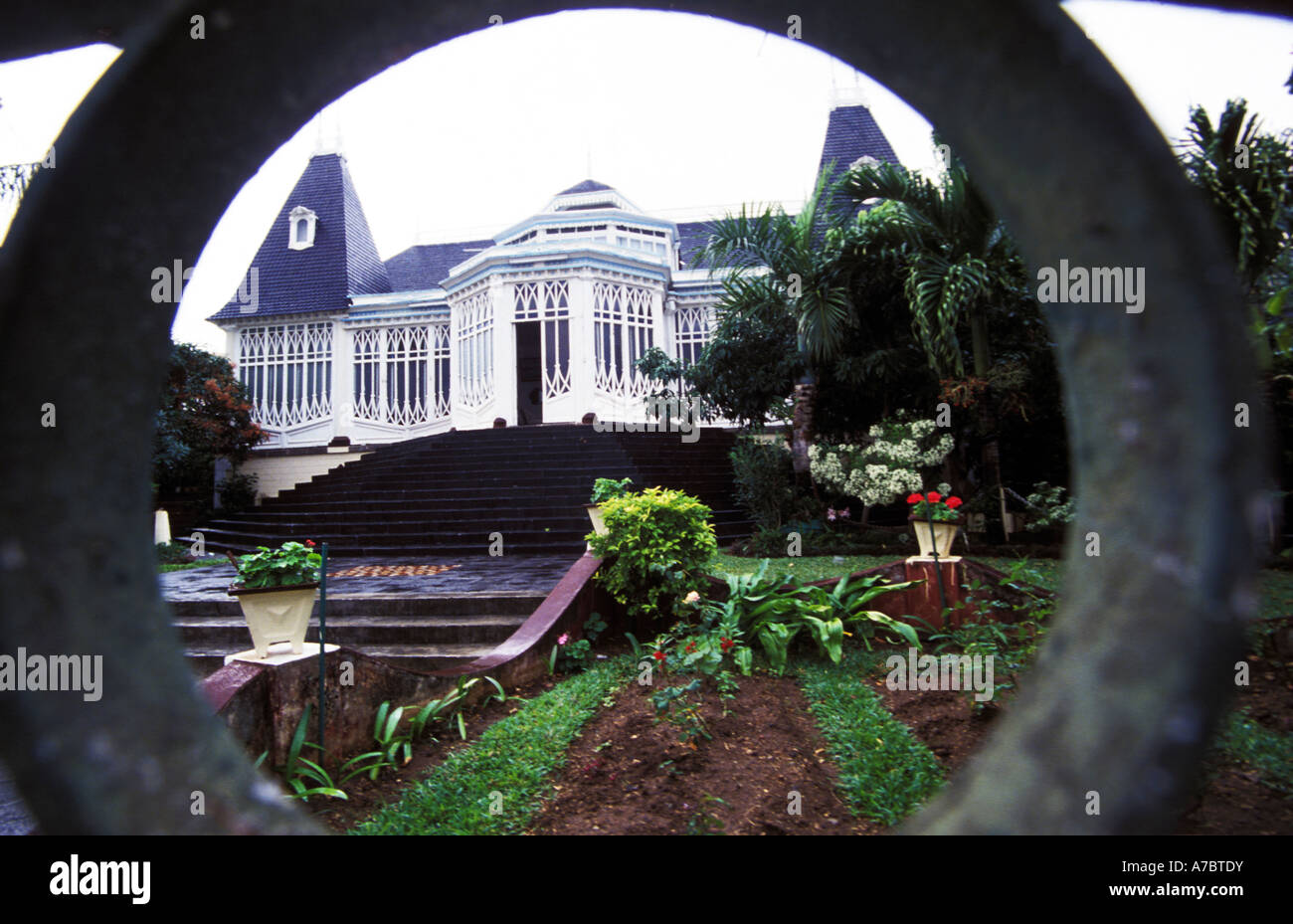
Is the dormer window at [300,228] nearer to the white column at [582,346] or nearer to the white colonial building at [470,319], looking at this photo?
the white colonial building at [470,319]

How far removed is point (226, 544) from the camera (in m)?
12.1

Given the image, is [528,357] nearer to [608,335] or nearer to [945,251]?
[608,335]

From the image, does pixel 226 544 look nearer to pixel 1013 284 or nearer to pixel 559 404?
pixel 559 404

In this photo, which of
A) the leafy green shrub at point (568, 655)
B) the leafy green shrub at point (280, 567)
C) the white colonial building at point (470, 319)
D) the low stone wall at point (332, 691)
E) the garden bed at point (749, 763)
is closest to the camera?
the garden bed at point (749, 763)

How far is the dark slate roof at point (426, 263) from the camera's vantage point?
22.0 meters

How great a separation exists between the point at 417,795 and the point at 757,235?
8.42m

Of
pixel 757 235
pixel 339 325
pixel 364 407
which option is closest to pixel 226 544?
pixel 364 407

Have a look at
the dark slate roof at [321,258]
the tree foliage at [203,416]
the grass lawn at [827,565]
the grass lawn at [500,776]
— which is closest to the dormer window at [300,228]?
the dark slate roof at [321,258]

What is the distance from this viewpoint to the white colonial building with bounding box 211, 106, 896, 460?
632 inches

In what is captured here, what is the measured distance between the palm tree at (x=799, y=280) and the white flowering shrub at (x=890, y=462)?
129 centimetres

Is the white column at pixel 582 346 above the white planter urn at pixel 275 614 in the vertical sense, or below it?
above

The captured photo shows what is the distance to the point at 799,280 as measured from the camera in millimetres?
8961

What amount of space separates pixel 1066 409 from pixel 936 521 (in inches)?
200

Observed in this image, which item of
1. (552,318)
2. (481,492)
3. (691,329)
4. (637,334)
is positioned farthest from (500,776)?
(691,329)
